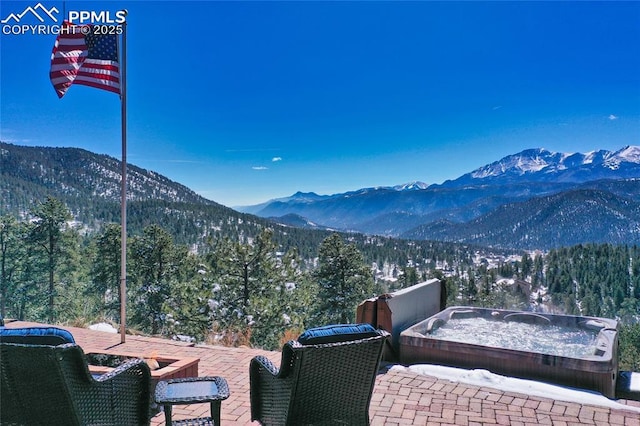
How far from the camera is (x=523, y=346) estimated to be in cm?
645

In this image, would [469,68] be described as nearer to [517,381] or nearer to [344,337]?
[517,381]

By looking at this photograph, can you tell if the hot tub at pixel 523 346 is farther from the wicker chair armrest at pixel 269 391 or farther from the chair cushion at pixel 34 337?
the chair cushion at pixel 34 337

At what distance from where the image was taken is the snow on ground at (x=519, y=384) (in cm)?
410

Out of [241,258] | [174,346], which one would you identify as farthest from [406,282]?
[174,346]

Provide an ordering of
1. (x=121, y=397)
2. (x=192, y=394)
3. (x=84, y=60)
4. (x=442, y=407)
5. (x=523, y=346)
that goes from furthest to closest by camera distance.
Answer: (x=523, y=346)
(x=84, y=60)
(x=442, y=407)
(x=192, y=394)
(x=121, y=397)

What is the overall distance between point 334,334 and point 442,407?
2.16 m

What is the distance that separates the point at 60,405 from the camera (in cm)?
211

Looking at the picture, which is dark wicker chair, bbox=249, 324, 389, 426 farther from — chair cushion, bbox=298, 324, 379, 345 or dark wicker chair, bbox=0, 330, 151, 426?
dark wicker chair, bbox=0, 330, 151, 426

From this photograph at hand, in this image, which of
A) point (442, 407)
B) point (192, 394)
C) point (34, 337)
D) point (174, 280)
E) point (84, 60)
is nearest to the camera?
point (34, 337)

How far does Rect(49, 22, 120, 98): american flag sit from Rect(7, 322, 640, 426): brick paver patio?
3.71 meters

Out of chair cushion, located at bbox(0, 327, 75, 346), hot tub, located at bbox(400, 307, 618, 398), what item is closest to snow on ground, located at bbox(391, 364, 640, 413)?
hot tub, located at bbox(400, 307, 618, 398)

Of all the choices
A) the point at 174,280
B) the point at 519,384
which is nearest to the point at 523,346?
the point at 519,384

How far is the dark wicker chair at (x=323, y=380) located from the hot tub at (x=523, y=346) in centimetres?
325

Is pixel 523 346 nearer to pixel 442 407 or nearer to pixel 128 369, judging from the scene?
pixel 442 407
